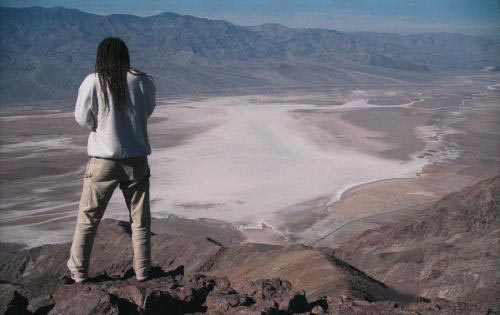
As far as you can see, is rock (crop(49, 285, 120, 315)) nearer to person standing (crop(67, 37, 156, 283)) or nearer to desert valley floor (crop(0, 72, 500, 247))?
person standing (crop(67, 37, 156, 283))

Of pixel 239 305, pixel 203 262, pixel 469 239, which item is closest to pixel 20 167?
pixel 203 262

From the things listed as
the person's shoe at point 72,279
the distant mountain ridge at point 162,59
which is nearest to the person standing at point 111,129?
the person's shoe at point 72,279

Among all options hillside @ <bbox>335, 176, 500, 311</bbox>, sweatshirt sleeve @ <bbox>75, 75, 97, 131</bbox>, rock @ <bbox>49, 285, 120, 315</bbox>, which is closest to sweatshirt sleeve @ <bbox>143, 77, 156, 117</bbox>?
sweatshirt sleeve @ <bbox>75, 75, 97, 131</bbox>

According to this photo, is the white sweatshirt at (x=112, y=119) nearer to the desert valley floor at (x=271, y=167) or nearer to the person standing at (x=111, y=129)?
the person standing at (x=111, y=129)

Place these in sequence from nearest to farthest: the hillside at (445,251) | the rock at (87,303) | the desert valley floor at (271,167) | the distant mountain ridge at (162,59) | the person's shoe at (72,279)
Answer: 1. the rock at (87,303)
2. the person's shoe at (72,279)
3. the hillside at (445,251)
4. the desert valley floor at (271,167)
5. the distant mountain ridge at (162,59)

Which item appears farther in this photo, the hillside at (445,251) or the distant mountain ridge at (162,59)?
the distant mountain ridge at (162,59)

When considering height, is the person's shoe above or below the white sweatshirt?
below

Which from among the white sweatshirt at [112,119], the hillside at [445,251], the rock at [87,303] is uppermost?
the white sweatshirt at [112,119]
